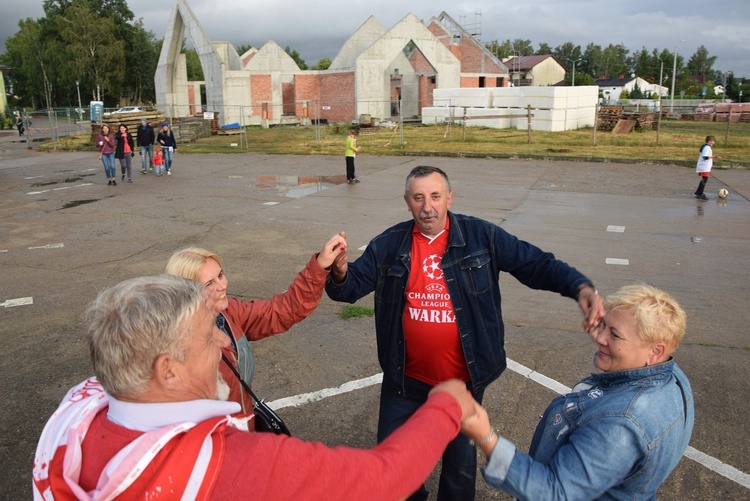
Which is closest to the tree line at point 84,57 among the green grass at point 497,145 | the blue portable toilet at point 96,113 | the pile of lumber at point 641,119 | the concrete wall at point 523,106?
the blue portable toilet at point 96,113

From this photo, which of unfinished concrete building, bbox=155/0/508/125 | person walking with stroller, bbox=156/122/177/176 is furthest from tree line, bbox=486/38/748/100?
person walking with stroller, bbox=156/122/177/176

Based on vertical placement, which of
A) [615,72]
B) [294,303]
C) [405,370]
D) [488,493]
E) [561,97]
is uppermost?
[615,72]

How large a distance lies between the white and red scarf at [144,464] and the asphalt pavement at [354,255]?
275 cm

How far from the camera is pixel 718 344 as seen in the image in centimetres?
582

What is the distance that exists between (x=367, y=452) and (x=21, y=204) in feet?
53.7

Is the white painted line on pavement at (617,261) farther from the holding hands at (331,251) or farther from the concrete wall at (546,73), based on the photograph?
the concrete wall at (546,73)

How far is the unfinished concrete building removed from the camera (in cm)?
4112

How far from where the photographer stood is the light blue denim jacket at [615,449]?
1.90 m

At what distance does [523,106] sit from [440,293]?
111 feet

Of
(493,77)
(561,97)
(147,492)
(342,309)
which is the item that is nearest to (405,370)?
(147,492)

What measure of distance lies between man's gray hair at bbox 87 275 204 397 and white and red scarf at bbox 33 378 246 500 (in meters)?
0.14

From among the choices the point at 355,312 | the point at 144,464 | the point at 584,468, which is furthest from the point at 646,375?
the point at 355,312

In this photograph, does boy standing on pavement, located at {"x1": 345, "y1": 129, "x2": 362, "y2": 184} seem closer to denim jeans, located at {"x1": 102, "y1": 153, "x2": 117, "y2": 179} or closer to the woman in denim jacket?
denim jeans, located at {"x1": 102, "y1": 153, "x2": 117, "y2": 179}

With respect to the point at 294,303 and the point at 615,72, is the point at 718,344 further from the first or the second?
the point at 615,72
